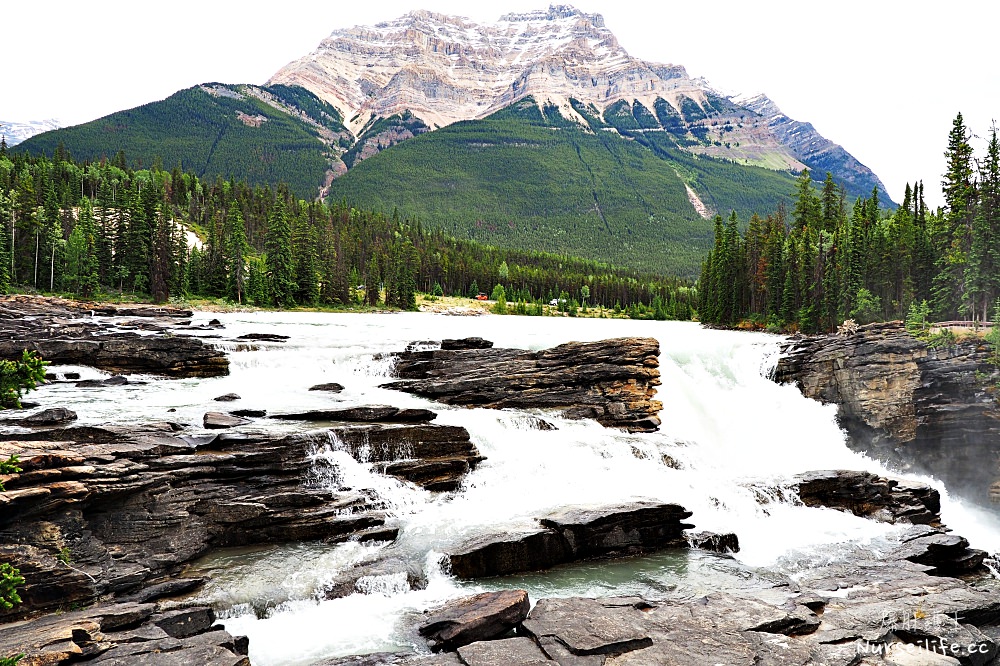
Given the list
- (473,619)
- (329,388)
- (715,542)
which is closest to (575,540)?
(715,542)

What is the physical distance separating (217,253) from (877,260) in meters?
91.2

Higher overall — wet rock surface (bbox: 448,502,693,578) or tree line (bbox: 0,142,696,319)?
tree line (bbox: 0,142,696,319)

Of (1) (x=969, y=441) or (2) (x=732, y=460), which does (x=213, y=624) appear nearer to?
(2) (x=732, y=460)

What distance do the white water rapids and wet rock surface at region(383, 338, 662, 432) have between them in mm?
1619

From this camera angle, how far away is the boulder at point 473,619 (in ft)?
35.6

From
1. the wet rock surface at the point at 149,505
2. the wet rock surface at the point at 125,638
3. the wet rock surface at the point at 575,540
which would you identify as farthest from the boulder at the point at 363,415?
the wet rock surface at the point at 125,638

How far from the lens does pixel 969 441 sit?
105ft

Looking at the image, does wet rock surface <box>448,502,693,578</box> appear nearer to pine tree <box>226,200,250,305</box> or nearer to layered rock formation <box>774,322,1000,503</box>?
layered rock formation <box>774,322,1000,503</box>

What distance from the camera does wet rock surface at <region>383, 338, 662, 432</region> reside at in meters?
29.6

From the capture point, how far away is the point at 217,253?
87.4 meters

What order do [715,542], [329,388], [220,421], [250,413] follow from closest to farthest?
[715,542] → [220,421] → [250,413] → [329,388]

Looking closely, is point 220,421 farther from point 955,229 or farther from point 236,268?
point 236,268
